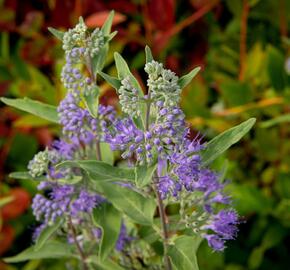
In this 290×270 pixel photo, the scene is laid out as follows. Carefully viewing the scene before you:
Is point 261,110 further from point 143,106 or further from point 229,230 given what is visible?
point 143,106

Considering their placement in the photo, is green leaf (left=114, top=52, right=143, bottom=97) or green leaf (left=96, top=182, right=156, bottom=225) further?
green leaf (left=96, top=182, right=156, bottom=225)

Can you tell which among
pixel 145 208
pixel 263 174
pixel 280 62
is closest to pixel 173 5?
pixel 280 62

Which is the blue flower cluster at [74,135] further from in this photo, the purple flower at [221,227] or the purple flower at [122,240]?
the purple flower at [221,227]

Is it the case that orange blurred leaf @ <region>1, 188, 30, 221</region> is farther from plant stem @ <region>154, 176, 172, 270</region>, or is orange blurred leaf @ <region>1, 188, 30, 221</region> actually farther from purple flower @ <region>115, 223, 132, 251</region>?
plant stem @ <region>154, 176, 172, 270</region>

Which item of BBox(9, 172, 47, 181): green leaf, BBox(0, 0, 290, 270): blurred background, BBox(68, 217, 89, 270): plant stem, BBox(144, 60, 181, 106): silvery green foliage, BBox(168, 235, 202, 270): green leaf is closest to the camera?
BBox(144, 60, 181, 106): silvery green foliage

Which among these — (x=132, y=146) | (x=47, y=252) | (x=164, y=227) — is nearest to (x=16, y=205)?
(x=47, y=252)

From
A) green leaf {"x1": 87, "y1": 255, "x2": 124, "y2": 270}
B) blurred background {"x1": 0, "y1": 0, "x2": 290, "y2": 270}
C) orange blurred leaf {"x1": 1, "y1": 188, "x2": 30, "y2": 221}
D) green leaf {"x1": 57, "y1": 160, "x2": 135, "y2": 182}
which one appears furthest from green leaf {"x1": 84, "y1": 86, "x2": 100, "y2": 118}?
orange blurred leaf {"x1": 1, "y1": 188, "x2": 30, "y2": 221}

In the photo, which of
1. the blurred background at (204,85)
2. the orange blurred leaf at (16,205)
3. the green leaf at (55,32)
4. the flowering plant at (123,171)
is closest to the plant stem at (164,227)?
the flowering plant at (123,171)

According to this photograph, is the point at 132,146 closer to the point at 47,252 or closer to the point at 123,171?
the point at 123,171
